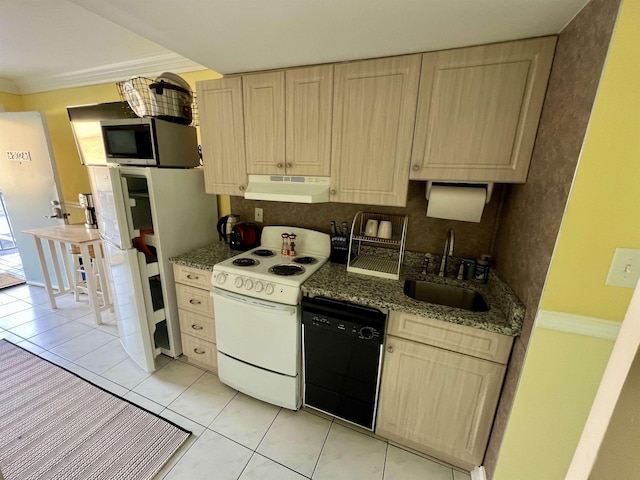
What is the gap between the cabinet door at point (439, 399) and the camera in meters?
1.26

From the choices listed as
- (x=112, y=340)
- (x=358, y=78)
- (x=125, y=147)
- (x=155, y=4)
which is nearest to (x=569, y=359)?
(x=358, y=78)

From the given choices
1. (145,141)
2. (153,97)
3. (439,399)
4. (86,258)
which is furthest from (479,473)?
(86,258)

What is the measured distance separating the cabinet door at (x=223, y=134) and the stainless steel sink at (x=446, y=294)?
4.42 ft

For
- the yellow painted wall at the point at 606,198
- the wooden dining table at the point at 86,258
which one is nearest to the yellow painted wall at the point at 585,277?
the yellow painted wall at the point at 606,198

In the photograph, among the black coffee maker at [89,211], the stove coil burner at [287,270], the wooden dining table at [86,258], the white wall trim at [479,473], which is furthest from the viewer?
the black coffee maker at [89,211]

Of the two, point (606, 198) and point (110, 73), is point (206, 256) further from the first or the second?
point (110, 73)

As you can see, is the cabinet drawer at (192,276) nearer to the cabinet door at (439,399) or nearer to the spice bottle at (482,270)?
the cabinet door at (439,399)

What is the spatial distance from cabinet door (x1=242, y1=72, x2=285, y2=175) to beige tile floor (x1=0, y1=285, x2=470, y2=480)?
63.8 inches

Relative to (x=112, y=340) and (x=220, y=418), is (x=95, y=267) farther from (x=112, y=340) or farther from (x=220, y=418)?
(x=220, y=418)

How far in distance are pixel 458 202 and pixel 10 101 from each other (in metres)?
5.41

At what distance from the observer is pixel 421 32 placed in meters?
1.17

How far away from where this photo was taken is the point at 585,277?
3.10ft

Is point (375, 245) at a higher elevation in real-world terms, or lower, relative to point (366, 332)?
higher

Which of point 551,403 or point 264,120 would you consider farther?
point 264,120
